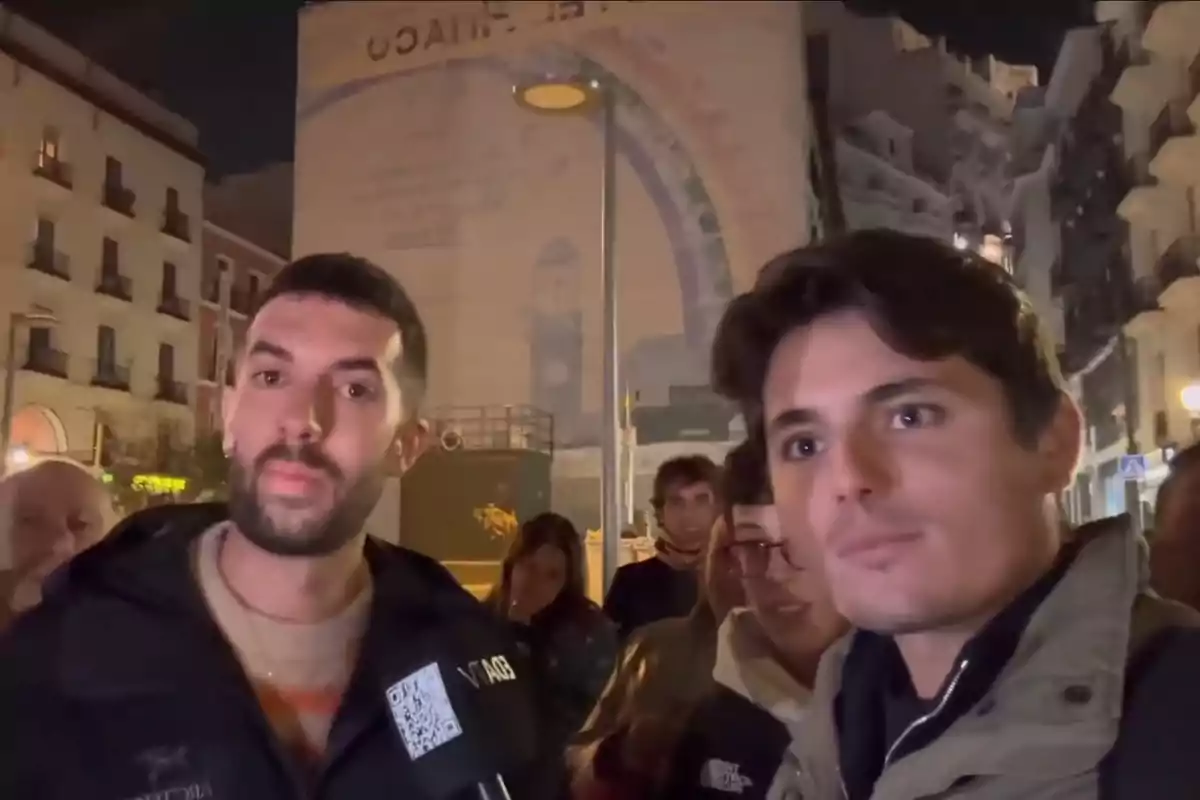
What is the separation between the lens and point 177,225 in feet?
7.29

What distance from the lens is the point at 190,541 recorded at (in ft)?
2.90

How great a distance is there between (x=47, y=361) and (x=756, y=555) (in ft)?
5.11

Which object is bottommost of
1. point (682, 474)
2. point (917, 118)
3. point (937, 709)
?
point (937, 709)

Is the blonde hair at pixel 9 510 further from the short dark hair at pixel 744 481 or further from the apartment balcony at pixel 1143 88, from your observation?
the apartment balcony at pixel 1143 88

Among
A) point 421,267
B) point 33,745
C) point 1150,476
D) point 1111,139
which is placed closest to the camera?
point 33,745

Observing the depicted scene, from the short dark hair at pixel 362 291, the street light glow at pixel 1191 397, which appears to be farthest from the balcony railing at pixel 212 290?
the street light glow at pixel 1191 397

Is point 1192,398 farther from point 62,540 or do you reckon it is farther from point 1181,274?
point 62,540

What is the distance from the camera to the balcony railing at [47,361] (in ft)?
6.54

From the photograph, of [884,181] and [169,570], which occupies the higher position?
[884,181]

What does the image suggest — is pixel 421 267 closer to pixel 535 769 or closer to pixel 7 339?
pixel 7 339

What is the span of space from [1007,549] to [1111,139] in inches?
65.3

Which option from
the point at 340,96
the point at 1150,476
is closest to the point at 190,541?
the point at 1150,476

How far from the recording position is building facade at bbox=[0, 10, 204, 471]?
1.98m

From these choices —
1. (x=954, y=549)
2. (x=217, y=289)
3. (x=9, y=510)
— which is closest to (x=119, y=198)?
(x=217, y=289)
